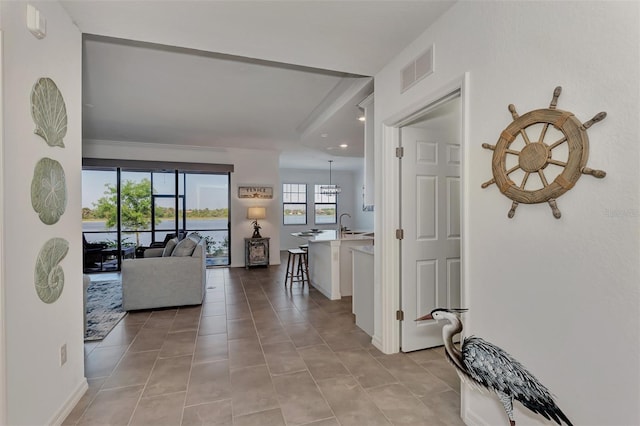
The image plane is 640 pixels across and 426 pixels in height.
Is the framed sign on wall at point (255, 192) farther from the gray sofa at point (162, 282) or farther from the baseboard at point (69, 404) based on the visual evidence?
the baseboard at point (69, 404)

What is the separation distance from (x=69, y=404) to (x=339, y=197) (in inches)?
381

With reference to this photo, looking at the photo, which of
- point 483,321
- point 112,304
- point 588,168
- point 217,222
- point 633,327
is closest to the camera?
point 633,327

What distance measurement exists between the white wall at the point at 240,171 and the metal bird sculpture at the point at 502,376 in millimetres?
6117

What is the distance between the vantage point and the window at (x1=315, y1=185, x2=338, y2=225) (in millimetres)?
10887

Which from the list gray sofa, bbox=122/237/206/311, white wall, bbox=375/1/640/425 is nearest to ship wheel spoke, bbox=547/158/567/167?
white wall, bbox=375/1/640/425

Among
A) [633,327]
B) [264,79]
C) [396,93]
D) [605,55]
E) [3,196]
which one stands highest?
[264,79]

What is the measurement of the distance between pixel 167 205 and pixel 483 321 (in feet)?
23.1

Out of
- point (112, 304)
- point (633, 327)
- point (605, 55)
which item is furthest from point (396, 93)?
point (112, 304)

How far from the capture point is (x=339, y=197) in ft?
36.8

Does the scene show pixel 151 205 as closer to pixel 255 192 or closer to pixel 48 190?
pixel 255 192

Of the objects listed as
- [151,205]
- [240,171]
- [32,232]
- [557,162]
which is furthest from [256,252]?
[557,162]

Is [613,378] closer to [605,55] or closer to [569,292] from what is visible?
[569,292]

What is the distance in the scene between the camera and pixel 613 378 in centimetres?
119

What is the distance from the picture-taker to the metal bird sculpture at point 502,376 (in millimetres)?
→ 1361
